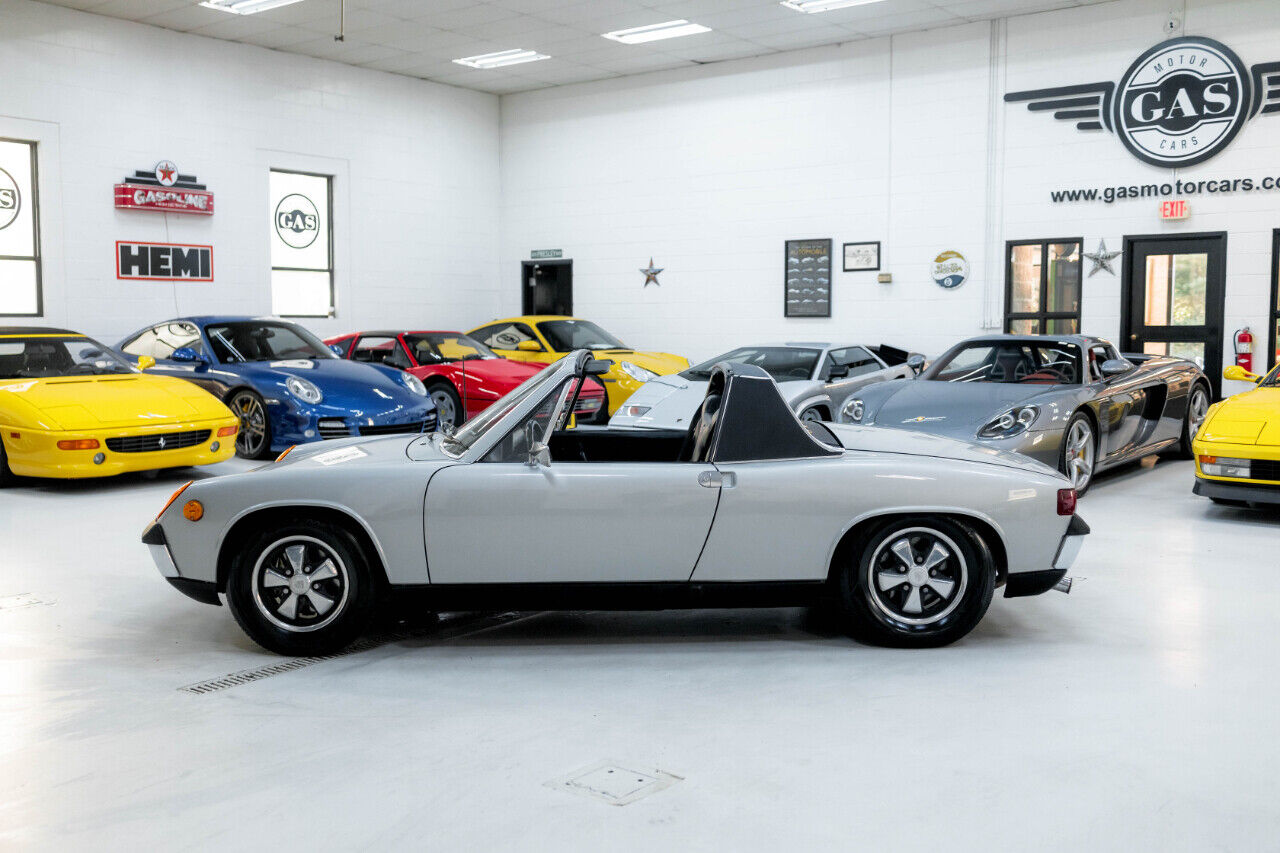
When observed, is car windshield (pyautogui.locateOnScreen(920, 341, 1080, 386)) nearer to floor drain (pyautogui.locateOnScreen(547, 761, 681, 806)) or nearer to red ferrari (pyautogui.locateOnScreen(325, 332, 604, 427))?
red ferrari (pyautogui.locateOnScreen(325, 332, 604, 427))

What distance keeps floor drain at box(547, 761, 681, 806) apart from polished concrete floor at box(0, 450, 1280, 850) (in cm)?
3

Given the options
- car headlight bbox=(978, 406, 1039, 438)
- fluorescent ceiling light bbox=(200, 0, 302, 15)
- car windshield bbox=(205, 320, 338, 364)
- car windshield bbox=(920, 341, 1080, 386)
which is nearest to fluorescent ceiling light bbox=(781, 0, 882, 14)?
fluorescent ceiling light bbox=(200, 0, 302, 15)

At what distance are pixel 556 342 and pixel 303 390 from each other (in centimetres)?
461

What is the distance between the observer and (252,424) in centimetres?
948

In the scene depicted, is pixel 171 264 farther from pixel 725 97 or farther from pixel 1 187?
pixel 725 97

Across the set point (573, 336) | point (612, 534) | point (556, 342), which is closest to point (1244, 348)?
point (573, 336)

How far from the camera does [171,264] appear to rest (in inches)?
551

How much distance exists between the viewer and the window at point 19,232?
41.5 ft

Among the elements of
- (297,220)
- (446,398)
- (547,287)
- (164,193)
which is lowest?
(446,398)

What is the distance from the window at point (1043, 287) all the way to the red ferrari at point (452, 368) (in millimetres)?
5608

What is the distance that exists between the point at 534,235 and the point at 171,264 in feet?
19.4

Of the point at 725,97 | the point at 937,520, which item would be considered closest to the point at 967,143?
the point at 725,97

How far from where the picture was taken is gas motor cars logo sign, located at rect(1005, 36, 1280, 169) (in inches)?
476

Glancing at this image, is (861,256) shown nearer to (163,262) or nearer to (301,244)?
(301,244)
